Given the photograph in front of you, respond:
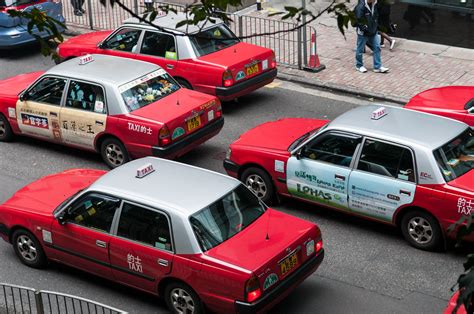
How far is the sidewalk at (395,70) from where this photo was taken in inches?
646

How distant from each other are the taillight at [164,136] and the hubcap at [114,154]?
84 centimetres

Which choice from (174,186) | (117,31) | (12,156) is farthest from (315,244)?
(117,31)

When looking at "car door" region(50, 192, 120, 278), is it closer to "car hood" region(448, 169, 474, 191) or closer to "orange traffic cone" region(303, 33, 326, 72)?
"car hood" region(448, 169, 474, 191)

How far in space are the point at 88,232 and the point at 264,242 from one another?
6.57 ft

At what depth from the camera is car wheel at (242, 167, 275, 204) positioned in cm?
1198

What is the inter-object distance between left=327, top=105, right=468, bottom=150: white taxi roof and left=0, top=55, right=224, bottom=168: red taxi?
2.54 metres

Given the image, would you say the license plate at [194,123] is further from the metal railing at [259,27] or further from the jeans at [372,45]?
the jeans at [372,45]

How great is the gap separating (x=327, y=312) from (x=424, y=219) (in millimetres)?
1803

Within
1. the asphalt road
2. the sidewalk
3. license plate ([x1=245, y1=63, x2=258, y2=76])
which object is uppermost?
license plate ([x1=245, y1=63, x2=258, y2=76])

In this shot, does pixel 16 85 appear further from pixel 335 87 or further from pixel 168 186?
pixel 168 186

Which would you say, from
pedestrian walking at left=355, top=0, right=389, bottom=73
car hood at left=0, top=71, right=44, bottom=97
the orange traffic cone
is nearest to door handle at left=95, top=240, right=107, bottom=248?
car hood at left=0, top=71, right=44, bottom=97

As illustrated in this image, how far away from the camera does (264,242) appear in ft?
30.5

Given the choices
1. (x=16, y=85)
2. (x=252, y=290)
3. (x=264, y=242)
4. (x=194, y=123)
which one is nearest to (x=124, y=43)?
(x=16, y=85)

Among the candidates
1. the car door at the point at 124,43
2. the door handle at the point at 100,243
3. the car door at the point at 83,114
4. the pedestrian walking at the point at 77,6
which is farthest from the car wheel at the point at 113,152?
the pedestrian walking at the point at 77,6
